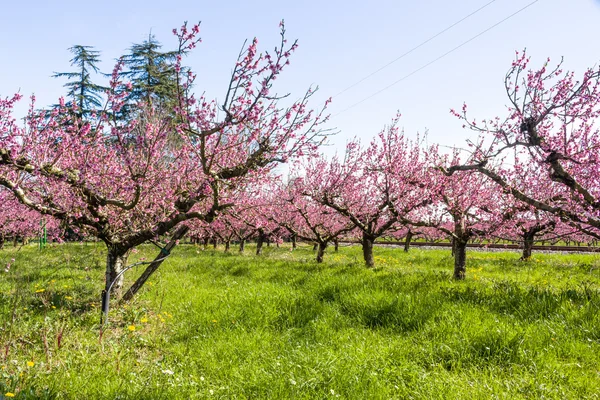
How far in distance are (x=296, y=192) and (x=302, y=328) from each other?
8.63 m

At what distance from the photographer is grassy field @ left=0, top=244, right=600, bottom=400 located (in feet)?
12.9

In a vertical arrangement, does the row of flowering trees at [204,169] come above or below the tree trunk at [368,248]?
above

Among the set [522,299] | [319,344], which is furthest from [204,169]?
[522,299]

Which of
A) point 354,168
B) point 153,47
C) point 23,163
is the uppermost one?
point 153,47

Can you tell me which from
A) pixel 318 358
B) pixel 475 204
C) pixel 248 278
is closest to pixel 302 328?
pixel 318 358

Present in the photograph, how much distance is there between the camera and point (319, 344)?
5156mm

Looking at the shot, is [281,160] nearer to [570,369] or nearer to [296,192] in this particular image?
[570,369]

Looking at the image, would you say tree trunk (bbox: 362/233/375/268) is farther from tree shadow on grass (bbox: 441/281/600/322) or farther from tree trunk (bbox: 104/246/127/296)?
tree trunk (bbox: 104/246/127/296)

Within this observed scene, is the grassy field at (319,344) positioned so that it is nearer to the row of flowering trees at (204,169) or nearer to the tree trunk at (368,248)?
the row of flowering trees at (204,169)

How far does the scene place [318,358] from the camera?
15.2 ft

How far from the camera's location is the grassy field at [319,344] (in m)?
3.92

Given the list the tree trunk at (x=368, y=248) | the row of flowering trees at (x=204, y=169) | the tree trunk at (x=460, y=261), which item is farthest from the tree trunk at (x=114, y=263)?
the tree trunk at (x=460, y=261)

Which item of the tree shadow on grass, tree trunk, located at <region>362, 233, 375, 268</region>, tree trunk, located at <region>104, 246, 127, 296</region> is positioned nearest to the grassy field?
the tree shadow on grass

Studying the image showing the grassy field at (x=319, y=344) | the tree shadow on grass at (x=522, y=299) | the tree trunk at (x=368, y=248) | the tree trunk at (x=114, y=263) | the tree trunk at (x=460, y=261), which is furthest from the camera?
the tree trunk at (x=368, y=248)
